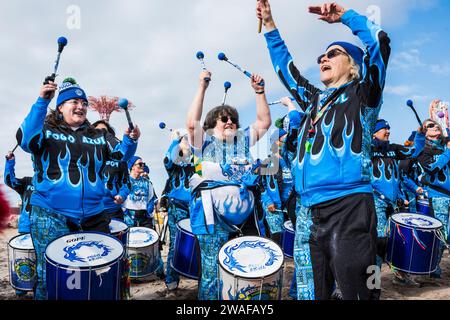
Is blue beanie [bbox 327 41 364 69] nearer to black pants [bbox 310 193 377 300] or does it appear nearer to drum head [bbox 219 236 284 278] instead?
black pants [bbox 310 193 377 300]

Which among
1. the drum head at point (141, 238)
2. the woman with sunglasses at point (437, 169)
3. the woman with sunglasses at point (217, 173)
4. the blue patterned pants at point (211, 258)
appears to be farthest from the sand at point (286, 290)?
the woman with sunglasses at point (217, 173)

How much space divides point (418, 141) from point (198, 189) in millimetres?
3061

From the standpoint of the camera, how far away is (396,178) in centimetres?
486

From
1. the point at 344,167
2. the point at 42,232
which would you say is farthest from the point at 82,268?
the point at 344,167

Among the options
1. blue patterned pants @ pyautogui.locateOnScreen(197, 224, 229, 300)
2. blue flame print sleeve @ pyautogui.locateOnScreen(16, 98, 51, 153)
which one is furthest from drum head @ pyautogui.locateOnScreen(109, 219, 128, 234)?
blue flame print sleeve @ pyautogui.locateOnScreen(16, 98, 51, 153)

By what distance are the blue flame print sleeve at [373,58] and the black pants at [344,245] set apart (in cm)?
54

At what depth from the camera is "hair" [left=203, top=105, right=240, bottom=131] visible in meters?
3.44

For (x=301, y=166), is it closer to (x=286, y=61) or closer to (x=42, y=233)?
(x=286, y=61)

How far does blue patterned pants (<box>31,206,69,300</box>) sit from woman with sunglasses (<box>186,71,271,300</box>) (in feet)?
3.66

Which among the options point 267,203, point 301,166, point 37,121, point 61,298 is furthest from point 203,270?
point 267,203

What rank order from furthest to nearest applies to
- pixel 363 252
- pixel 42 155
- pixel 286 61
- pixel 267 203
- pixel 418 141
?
pixel 267 203
pixel 418 141
pixel 42 155
pixel 286 61
pixel 363 252

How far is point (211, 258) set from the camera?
3.26 meters

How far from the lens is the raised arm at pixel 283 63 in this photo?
263 centimetres

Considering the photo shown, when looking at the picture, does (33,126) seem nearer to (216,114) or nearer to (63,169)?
(63,169)
